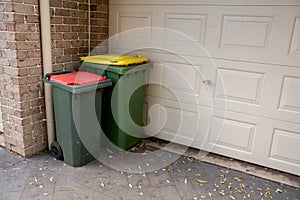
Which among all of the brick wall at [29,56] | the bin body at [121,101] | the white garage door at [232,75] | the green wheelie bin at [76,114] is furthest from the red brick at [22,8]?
the white garage door at [232,75]

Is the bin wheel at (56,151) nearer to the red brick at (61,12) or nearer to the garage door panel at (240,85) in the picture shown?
the red brick at (61,12)

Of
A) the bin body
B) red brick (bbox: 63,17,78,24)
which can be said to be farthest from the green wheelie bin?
→ red brick (bbox: 63,17,78,24)

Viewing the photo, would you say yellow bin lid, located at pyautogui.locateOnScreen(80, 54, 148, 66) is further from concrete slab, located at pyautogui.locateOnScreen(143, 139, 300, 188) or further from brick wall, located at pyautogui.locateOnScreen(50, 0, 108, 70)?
concrete slab, located at pyautogui.locateOnScreen(143, 139, 300, 188)

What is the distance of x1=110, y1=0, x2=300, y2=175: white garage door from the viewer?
2613 millimetres

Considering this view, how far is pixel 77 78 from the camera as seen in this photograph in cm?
271

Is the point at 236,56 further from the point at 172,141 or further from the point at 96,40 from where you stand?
the point at 96,40

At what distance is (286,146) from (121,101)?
187cm

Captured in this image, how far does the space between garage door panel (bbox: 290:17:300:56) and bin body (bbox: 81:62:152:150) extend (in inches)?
61.9

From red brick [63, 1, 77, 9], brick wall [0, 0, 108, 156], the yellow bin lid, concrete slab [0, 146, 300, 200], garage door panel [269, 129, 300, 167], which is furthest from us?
red brick [63, 1, 77, 9]

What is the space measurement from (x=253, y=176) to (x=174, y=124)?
111 centimetres

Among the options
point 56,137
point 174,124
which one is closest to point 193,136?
point 174,124

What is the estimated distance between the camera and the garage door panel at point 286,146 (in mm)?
2724

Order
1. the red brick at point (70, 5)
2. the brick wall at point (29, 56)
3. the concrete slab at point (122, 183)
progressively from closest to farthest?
the concrete slab at point (122, 183), the brick wall at point (29, 56), the red brick at point (70, 5)

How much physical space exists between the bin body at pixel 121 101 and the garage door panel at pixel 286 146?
1.63 metres
